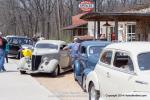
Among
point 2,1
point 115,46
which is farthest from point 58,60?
point 2,1

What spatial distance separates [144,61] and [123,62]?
0.83 meters

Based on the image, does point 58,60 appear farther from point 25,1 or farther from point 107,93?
point 25,1

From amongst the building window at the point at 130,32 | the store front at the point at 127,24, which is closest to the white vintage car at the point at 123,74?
the store front at the point at 127,24

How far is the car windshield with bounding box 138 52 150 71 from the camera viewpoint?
27.1ft

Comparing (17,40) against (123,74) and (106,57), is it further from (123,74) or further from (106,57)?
(123,74)

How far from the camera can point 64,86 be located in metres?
15.8

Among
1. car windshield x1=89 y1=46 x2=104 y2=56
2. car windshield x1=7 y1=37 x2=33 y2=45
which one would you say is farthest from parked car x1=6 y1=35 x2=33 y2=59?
car windshield x1=89 y1=46 x2=104 y2=56

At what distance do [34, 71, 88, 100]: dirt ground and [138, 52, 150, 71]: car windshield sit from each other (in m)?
4.27

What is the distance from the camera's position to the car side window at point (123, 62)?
864 cm

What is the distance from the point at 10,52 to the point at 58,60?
41.2ft

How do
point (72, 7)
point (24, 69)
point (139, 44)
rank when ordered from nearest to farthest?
1. point (139, 44)
2. point (24, 69)
3. point (72, 7)

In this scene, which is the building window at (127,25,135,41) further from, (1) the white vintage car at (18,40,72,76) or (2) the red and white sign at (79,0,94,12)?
(1) the white vintage car at (18,40,72,76)

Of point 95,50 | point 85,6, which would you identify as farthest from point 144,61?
point 85,6

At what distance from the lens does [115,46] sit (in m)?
9.70
